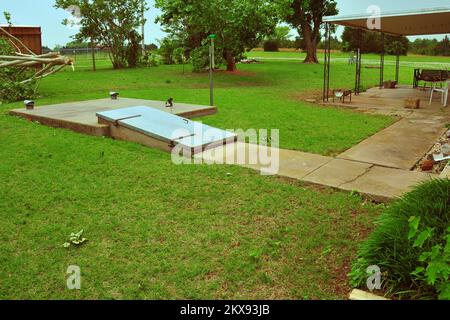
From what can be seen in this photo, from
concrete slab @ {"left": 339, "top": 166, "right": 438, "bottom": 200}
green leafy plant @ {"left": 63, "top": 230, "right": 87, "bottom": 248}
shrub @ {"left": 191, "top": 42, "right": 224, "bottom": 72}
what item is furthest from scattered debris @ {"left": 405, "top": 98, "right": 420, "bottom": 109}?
green leafy plant @ {"left": 63, "top": 230, "right": 87, "bottom": 248}

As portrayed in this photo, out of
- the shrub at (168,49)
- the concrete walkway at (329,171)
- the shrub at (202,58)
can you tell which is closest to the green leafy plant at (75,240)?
the concrete walkway at (329,171)

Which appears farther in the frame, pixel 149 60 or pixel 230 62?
pixel 149 60

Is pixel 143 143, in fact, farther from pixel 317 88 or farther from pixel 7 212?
pixel 317 88

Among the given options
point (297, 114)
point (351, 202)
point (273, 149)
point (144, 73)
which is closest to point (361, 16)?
point (297, 114)

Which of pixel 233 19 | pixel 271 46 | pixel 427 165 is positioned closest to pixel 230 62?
pixel 233 19

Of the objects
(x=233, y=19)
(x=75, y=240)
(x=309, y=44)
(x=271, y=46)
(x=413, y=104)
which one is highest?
(x=271, y=46)

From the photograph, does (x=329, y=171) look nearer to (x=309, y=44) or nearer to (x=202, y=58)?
(x=202, y=58)

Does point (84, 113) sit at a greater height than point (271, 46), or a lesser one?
lesser

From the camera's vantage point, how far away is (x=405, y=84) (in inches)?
697

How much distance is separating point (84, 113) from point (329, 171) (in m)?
5.12

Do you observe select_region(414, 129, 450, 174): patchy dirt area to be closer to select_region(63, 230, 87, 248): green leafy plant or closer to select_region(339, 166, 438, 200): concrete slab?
select_region(339, 166, 438, 200): concrete slab

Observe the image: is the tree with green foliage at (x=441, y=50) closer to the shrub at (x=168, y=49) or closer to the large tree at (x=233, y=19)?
the shrub at (x=168, y=49)

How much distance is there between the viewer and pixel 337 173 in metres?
5.23
